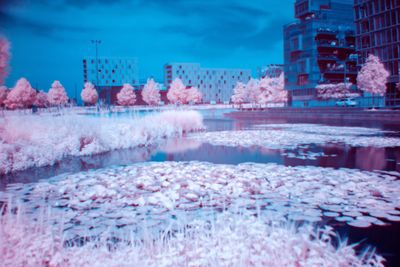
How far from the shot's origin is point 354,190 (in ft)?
17.9

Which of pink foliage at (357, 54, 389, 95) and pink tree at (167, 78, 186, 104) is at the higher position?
pink tree at (167, 78, 186, 104)

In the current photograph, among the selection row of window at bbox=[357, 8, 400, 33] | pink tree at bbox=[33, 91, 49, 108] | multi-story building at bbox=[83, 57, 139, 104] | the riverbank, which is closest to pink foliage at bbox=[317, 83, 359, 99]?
row of window at bbox=[357, 8, 400, 33]

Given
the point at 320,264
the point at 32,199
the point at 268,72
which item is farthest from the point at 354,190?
the point at 268,72

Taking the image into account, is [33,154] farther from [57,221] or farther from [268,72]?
[268,72]

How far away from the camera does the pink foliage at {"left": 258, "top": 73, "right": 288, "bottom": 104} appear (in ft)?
204

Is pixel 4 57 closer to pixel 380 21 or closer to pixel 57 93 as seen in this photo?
pixel 380 21

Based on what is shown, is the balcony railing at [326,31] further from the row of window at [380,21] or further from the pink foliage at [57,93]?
the pink foliage at [57,93]

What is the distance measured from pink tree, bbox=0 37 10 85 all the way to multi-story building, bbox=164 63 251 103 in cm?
11283

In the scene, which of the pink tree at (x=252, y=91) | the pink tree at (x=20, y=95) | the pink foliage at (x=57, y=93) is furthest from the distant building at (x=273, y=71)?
the pink tree at (x=20, y=95)

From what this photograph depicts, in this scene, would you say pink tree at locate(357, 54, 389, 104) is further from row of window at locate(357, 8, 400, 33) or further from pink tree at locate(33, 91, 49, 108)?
pink tree at locate(33, 91, 49, 108)

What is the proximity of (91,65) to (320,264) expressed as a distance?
125m

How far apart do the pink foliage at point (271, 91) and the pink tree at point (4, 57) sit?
174 ft

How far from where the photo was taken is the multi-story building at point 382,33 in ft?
138

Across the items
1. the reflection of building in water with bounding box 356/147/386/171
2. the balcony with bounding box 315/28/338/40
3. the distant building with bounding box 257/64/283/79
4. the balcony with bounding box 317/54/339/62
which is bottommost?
the reflection of building in water with bounding box 356/147/386/171
